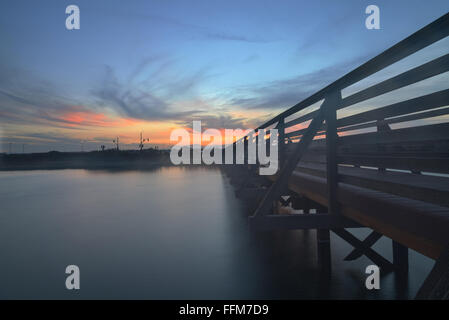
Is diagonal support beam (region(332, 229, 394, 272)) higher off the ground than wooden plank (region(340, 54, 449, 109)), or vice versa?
wooden plank (region(340, 54, 449, 109))

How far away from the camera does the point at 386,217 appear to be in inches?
89.9

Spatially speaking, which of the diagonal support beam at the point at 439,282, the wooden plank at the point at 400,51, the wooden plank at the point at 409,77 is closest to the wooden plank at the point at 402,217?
the diagonal support beam at the point at 439,282

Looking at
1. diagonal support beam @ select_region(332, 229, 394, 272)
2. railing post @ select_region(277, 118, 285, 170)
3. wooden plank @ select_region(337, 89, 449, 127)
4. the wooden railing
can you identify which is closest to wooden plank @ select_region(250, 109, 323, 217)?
the wooden railing

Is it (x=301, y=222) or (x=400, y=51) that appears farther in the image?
(x=301, y=222)

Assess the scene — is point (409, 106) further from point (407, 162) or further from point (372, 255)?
point (372, 255)

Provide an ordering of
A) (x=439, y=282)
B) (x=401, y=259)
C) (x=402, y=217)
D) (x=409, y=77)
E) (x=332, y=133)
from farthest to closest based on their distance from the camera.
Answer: (x=401, y=259) → (x=332, y=133) → (x=402, y=217) → (x=409, y=77) → (x=439, y=282)

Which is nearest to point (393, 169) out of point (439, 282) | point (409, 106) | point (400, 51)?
point (409, 106)

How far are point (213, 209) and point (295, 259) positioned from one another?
6.14 m

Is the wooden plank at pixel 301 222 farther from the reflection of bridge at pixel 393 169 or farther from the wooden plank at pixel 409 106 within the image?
the wooden plank at pixel 409 106

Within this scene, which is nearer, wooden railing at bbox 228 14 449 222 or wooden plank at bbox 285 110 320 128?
wooden railing at bbox 228 14 449 222

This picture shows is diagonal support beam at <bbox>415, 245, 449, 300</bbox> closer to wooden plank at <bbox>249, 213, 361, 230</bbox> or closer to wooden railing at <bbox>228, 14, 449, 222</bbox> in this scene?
wooden railing at <bbox>228, 14, 449, 222</bbox>
